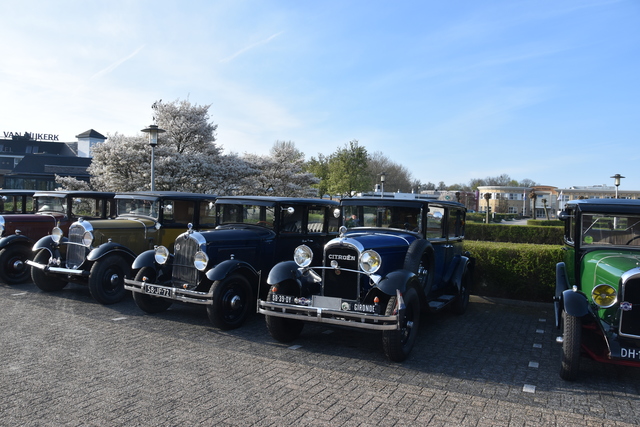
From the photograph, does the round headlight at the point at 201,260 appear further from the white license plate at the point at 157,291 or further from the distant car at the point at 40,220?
the distant car at the point at 40,220

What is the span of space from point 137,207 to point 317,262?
4.17 meters

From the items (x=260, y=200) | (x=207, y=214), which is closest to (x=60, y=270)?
(x=207, y=214)

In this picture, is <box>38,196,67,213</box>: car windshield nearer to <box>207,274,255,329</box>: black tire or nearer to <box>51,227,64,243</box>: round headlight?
<box>51,227,64,243</box>: round headlight

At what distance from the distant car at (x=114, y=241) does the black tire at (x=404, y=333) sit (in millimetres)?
5315

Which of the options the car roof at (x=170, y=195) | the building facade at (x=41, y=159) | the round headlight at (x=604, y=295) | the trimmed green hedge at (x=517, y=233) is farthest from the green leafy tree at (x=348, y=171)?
the round headlight at (x=604, y=295)

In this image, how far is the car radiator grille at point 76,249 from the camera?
8570mm

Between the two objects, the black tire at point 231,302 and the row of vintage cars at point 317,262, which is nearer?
the row of vintage cars at point 317,262

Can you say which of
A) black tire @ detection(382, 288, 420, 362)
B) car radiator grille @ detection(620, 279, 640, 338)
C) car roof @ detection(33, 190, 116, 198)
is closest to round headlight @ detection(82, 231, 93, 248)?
car roof @ detection(33, 190, 116, 198)

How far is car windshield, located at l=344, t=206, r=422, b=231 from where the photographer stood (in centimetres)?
701

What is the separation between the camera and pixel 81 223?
8.62 m

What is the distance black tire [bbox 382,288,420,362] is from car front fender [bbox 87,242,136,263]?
534 centimetres

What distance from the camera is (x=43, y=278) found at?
9016 mm

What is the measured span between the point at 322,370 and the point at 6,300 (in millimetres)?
6611

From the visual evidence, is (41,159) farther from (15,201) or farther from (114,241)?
(114,241)
